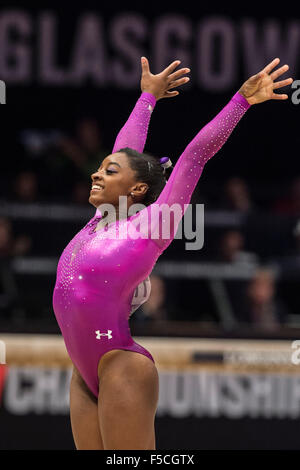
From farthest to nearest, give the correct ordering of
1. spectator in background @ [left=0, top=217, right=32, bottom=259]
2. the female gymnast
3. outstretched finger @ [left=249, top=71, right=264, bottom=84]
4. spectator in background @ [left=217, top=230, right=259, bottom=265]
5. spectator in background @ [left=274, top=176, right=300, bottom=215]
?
spectator in background @ [left=274, top=176, right=300, bottom=215] < spectator in background @ [left=217, top=230, right=259, bottom=265] < spectator in background @ [left=0, top=217, right=32, bottom=259] < outstretched finger @ [left=249, top=71, right=264, bottom=84] < the female gymnast

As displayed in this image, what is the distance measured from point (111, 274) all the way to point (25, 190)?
422 centimetres

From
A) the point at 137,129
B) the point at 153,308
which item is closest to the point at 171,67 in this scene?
the point at 137,129

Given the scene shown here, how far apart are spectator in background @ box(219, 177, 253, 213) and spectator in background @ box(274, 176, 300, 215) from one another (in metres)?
0.33

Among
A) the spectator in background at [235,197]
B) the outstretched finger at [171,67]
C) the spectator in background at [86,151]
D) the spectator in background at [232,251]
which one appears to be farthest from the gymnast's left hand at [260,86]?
the spectator in background at [86,151]

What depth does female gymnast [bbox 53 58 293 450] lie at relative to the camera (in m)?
2.62

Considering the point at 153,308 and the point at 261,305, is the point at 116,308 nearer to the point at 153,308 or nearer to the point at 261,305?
the point at 153,308

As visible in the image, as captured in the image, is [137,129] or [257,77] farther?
[137,129]

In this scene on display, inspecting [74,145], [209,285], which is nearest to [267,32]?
[74,145]

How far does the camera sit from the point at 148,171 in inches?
115

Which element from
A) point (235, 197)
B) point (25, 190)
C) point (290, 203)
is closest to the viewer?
point (25, 190)

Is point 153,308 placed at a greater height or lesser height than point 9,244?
lesser

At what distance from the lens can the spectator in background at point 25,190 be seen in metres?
6.70

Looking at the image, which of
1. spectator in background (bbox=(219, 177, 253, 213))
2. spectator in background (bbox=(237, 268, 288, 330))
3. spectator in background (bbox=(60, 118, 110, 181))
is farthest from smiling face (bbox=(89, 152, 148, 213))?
spectator in background (bbox=(60, 118, 110, 181))

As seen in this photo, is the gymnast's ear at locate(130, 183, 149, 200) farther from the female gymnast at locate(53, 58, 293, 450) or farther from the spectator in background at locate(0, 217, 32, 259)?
the spectator in background at locate(0, 217, 32, 259)
